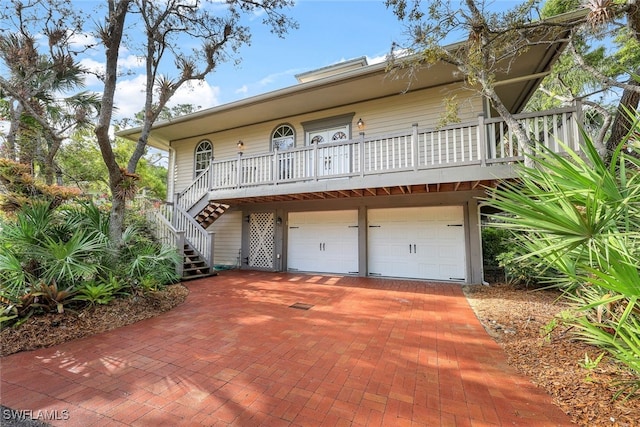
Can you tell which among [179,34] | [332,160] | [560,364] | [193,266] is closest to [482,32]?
[332,160]

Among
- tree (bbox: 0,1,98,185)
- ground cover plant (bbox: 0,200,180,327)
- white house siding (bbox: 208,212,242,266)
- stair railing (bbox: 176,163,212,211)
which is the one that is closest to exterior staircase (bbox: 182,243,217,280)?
stair railing (bbox: 176,163,212,211)

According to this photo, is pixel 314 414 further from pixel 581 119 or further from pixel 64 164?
pixel 64 164

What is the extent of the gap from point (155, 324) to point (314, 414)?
3.21m

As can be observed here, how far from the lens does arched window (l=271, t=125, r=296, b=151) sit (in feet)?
29.8

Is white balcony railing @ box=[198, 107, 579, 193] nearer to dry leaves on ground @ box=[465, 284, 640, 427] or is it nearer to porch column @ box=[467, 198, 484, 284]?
porch column @ box=[467, 198, 484, 284]

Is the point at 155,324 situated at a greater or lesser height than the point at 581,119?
lesser

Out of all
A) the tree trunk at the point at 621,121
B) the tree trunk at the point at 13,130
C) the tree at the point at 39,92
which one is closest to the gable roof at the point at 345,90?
the tree trunk at the point at 621,121

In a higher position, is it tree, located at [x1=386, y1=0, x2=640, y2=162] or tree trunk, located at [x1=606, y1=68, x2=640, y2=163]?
tree, located at [x1=386, y1=0, x2=640, y2=162]

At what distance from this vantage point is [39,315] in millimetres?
3865

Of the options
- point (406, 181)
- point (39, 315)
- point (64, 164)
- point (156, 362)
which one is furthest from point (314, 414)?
point (64, 164)

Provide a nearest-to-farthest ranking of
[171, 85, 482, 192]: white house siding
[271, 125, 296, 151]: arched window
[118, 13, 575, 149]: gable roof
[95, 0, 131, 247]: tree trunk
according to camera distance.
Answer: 1. [95, 0, 131, 247]: tree trunk
2. [118, 13, 575, 149]: gable roof
3. [171, 85, 482, 192]: white house siding
4. [271, 125, 296, 151]: arched window

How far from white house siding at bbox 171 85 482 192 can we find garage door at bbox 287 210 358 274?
248cm

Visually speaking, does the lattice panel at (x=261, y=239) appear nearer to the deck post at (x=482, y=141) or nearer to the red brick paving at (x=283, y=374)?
the red brick paving at (x=283, y=374)

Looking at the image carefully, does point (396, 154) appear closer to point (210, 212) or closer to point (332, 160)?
point (332, 160)
